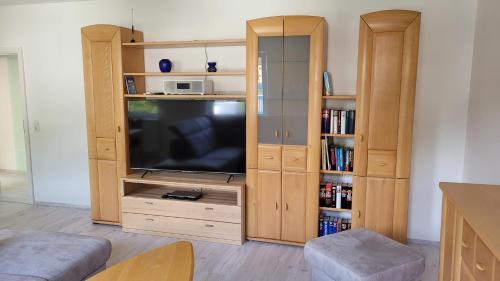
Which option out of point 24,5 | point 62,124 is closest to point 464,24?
point 62,124

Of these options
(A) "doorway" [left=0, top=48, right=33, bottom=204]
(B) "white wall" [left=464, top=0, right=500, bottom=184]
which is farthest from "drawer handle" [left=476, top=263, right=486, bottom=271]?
(A) "doorway" [left=0, top=48, right=33, bottom=204]

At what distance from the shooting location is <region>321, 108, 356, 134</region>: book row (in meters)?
3.18

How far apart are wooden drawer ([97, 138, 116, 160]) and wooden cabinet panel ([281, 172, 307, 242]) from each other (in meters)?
1.81

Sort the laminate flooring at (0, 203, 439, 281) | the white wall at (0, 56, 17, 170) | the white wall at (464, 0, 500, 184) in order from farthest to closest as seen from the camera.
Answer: the white wall at (0, 56, 17, 170) → the laminate flooring at (0, 203, 439, 281) → the white wall at (464, 0, 500, 184)

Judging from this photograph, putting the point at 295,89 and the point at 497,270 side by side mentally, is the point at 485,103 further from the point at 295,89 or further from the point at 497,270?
the point at 497,270

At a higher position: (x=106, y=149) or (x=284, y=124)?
(x=284, y=124)

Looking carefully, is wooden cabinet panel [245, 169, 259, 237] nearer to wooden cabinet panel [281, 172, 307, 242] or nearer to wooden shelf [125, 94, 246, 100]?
wooden cabinet panel [281, 172, 307, 242]

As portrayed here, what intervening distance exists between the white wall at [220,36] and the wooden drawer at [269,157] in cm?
88

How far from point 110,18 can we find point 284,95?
2196mm

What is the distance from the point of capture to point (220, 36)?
361 cm

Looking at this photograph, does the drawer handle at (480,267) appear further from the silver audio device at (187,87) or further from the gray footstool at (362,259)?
the silver audio device at (187,87)

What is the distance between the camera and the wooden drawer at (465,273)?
4.75ft

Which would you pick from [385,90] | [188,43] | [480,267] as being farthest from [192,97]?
[480,267]

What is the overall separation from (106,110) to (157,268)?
224cm
